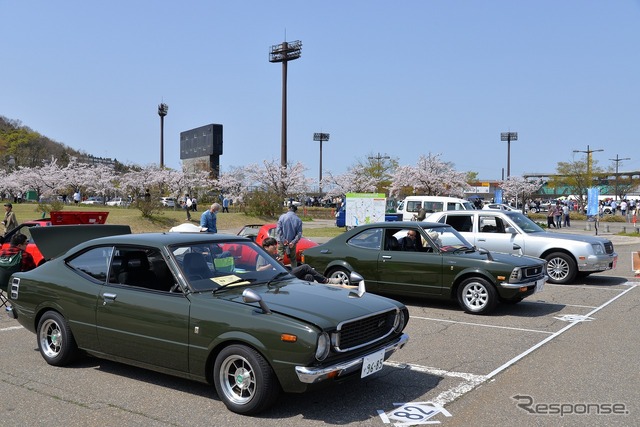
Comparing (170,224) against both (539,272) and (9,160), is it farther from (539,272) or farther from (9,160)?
(9,160)

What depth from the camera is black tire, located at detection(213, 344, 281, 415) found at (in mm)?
4395

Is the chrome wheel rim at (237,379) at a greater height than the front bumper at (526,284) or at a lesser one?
Result: lesser

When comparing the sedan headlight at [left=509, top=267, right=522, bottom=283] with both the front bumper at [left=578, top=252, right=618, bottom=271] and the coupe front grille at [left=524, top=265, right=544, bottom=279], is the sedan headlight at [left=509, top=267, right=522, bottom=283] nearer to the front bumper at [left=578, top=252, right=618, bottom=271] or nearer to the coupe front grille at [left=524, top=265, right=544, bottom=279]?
the coupe front grille at [left=524, top=265, right=544, bottom=279]

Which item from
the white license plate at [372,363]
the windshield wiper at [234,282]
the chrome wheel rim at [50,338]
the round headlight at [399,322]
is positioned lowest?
the chrome wheel rim at [50,338]

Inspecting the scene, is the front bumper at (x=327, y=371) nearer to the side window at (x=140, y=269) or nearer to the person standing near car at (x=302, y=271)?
the person standing near car at (x=302, y=271)

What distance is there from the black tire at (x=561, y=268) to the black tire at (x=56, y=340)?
10.2 metres

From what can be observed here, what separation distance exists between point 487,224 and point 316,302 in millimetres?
9019

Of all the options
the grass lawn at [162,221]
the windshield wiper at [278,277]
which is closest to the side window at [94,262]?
the windshield wiper at [278,277]

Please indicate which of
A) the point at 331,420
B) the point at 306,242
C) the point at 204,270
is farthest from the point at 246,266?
the point at 306,242

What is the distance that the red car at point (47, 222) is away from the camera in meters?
11.6

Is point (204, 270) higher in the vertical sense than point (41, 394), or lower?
higher

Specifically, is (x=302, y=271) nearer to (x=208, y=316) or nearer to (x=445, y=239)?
(x=208, y=316)

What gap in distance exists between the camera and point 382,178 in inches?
2955

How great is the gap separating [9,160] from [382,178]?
55.4 meters
